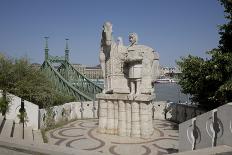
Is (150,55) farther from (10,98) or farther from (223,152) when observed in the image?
(223,152)

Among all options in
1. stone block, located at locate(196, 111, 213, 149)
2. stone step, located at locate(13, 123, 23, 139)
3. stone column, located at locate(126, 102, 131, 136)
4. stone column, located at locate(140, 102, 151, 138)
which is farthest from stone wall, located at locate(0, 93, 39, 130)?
stone block, located at locate(196, 111, 213, 149)

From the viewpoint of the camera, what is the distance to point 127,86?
11852 millimetres

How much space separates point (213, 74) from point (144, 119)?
3.54 m

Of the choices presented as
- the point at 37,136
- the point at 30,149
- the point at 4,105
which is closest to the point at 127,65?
the point at 37,136

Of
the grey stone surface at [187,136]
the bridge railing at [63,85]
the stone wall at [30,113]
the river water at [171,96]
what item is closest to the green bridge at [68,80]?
the bridge railing at [63,85]

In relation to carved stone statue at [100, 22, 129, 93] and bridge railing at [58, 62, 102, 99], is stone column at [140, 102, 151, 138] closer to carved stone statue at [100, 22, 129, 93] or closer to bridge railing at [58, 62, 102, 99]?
carved stone statue at [100, 22, 129, 93]

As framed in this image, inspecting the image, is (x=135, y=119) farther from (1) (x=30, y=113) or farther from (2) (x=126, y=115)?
(1) (x=30, y=113)

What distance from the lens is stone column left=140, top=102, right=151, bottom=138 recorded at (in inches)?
428

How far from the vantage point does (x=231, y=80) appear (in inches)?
415

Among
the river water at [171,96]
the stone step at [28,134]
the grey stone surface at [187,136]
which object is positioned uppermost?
the river water at [171,96]

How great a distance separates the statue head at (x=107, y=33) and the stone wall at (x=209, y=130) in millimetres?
5675

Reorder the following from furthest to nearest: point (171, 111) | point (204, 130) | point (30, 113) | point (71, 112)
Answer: point (171, 111) < point (71, 112) < point (30, 113) < point (204, 130)

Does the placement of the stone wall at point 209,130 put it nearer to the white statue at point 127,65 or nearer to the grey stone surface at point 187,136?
the grey stone surface at point 187,136

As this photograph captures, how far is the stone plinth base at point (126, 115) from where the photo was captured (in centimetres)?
1094
